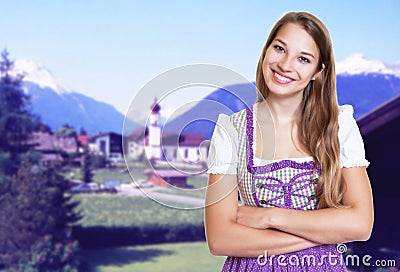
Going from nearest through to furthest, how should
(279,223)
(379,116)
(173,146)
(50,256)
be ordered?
(279,223) → (173,146) → (379,116) → (50,256)

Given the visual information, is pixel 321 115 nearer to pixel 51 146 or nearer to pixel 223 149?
pixel 223 149

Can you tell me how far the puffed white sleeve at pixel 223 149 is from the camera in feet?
3.80

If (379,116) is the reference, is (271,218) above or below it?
below

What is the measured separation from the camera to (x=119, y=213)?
3383mm

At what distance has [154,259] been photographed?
346 cm

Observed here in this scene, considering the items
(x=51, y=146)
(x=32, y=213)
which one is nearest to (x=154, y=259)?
(x=32, y=213)

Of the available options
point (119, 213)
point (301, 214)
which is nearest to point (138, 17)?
point (119, 213)

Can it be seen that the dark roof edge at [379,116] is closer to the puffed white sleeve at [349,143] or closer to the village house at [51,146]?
the village house at [51,146]

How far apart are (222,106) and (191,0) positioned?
210 centimetres

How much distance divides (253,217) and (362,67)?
233cm

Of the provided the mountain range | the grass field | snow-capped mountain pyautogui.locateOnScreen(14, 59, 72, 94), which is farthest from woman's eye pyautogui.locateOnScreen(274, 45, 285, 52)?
the grass field

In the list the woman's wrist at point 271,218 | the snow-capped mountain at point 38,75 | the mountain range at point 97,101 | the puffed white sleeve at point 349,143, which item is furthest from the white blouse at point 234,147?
the snow-capped mountain at point 38,75

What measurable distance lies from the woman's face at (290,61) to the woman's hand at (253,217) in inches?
9.4

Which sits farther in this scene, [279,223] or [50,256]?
[50,256]
